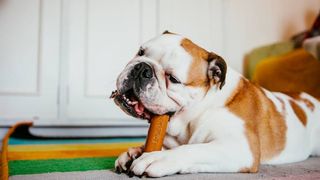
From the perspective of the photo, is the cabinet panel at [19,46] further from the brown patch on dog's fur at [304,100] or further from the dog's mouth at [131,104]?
the brown patch on dog's fur at [304,100]

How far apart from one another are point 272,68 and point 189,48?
1.46 meters

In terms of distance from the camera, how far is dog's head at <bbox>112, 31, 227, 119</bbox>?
39.1 inches

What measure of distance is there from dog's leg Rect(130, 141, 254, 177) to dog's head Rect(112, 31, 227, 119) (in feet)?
0.50

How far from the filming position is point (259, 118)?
47.2 inches

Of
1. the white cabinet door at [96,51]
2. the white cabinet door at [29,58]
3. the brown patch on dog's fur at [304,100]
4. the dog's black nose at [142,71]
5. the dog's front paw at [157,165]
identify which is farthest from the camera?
the white cabinet door at [96,51]

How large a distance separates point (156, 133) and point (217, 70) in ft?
0.91

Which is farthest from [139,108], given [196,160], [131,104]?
[196,160]

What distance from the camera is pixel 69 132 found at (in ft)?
7.76

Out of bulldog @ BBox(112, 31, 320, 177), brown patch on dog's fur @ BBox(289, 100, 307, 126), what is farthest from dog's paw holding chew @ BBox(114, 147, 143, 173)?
brown patch on dog's fur @ BBox(289, 100, 307, 126)

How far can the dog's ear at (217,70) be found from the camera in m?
1.05

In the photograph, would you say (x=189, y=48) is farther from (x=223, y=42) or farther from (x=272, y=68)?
(x=223, y=42)

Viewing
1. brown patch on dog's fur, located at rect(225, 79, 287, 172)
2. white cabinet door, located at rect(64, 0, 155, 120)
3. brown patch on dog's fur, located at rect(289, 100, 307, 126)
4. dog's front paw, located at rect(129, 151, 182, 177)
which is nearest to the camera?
dog's front paw, located at rect(129, 151, 182, 177)

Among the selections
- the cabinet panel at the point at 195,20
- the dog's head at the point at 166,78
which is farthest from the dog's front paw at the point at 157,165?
the cabinet panel at the point at 195,20

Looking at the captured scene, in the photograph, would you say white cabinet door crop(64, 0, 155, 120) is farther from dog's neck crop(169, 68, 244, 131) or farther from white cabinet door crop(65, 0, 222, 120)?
dog's neck crop(169, 68, 244, 131)
